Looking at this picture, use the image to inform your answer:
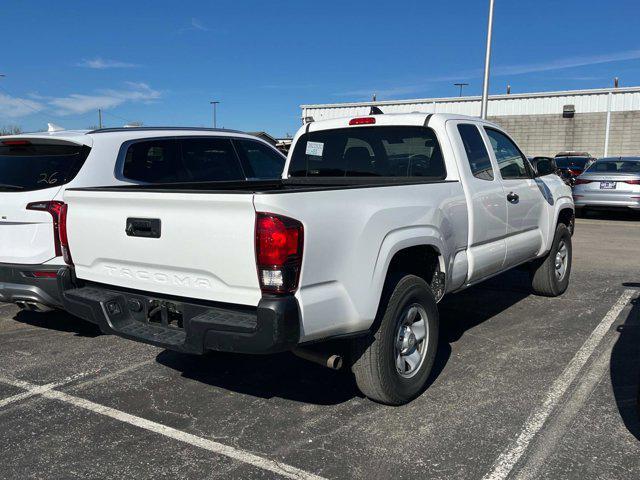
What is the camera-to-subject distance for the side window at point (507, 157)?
5.28m

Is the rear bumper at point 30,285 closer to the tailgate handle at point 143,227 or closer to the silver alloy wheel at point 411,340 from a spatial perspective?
the tailgate handle at point 143,227

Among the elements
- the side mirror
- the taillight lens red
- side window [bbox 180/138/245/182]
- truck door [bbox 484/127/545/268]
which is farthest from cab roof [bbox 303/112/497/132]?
side window [bbox 180/138/245/182]

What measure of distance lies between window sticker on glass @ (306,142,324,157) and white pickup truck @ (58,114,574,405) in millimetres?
454

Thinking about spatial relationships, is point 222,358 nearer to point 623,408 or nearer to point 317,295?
point 317,295

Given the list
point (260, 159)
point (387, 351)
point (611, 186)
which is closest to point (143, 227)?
point (387, 351)

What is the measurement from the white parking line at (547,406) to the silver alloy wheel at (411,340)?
0.76m

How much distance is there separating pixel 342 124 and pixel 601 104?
35.2 metres

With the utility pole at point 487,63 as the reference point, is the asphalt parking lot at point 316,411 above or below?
below

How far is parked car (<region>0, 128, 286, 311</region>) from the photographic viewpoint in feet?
15.0

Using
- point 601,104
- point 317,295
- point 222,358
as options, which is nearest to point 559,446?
point 317,295

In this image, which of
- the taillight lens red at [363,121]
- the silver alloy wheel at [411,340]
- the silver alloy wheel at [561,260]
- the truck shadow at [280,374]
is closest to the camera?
the silver alloy wheel at [411,340]

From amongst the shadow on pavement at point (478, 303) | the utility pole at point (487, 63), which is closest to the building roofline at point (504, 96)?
the utility pole at point (487, 63)

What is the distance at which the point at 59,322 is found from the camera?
5.77 metres

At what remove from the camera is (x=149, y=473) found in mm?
2959
